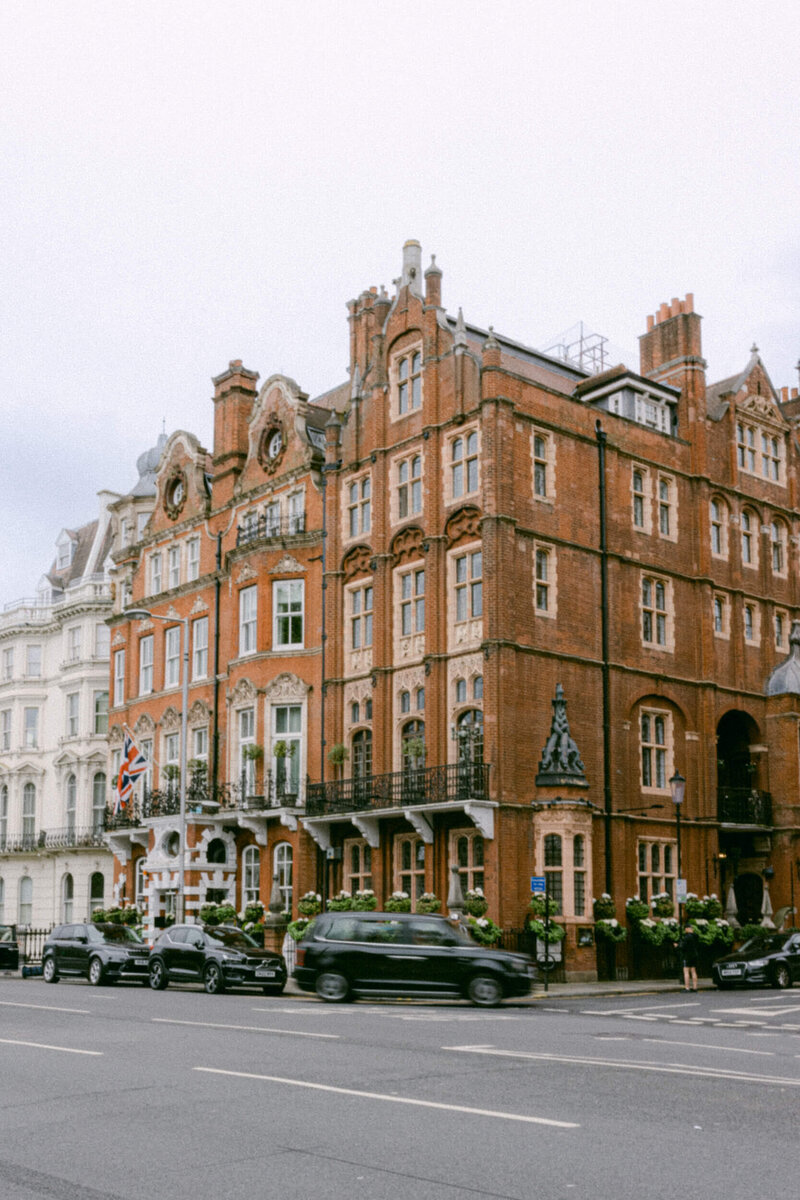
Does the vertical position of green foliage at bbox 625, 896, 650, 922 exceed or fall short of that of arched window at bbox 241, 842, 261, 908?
it falls short

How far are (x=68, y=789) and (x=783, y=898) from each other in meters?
30.7

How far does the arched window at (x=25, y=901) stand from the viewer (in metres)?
56.9

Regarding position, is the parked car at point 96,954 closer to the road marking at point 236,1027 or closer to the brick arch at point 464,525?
the road marking at point 236,1027

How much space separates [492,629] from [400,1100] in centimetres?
2319

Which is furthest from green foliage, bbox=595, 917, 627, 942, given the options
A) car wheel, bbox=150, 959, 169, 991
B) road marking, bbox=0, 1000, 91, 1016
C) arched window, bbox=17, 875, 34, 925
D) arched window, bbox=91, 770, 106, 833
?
arched window, bbox=17, 875, 34, 925

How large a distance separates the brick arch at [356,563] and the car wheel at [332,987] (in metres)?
15.5

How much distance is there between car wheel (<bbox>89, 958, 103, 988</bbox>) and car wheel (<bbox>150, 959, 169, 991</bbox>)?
7.52ft

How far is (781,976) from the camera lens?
101 ft

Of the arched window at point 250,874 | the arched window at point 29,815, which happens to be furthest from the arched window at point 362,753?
the arched window at point 29,815

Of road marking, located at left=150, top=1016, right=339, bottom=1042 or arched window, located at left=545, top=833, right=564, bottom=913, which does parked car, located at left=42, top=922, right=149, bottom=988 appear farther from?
road marking, located at left=150, top=1016, right=339, bottom=1042

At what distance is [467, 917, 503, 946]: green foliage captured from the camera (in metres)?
31.4

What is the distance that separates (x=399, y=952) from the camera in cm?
2512

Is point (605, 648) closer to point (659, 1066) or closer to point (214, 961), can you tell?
point (214, 961)

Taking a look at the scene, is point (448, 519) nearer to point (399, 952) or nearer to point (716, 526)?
point (716, 526)
